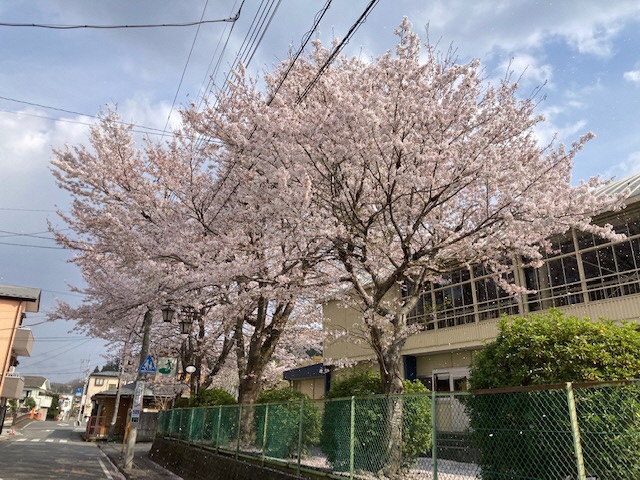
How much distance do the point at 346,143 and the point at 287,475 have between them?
20.7 feet

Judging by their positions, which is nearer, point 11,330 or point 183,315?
point 183,315

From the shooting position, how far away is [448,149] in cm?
873

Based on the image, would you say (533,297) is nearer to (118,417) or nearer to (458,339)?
(458,339)

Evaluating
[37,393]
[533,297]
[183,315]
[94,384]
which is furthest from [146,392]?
[37,393]

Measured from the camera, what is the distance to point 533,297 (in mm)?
17078

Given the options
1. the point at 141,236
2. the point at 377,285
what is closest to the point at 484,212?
the point at 377,285

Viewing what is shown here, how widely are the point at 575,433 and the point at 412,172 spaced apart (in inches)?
206

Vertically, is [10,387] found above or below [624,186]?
below

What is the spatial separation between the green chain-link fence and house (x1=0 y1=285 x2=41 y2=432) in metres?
25.8

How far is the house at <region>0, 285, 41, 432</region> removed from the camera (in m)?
28.2

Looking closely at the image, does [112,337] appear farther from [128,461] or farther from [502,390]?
[502,390]

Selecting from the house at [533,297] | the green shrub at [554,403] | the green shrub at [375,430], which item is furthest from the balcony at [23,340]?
the green shrub at [554,403]

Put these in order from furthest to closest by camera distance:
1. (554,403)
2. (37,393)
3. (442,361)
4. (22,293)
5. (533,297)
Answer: (37,393)
(22,293)
(442,361)
(533,297)
(554,403)

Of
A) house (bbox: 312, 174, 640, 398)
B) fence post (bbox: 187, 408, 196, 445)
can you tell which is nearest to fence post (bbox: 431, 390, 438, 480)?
house (bbox: 312, 174, 640, 398)
